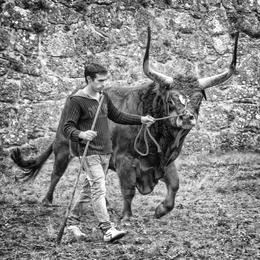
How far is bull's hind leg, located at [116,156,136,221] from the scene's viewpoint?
6441mm

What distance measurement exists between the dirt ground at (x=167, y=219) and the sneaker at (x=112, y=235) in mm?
77

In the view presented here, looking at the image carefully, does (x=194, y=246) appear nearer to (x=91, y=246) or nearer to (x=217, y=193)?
(x=91, y=246)

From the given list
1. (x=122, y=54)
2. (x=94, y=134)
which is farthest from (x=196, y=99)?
(x=122, y=54)

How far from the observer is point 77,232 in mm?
5645

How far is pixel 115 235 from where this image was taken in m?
5.22

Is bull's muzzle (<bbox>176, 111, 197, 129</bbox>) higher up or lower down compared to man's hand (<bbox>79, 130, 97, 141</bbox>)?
higher up

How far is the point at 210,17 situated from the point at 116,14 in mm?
1635

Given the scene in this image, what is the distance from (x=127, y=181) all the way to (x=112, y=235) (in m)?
1.31

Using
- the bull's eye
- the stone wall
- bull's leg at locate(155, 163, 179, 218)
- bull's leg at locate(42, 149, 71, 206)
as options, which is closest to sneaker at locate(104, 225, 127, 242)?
bull's leg at locate(155, 163, 179, 218)

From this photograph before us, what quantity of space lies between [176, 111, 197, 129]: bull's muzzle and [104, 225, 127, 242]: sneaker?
1327 mm

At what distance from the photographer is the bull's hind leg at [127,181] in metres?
6.44

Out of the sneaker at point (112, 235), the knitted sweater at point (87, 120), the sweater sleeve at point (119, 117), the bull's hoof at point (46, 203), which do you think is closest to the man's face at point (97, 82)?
the knitted sweater at point (87, 120)

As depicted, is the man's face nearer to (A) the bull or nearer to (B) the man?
(B) the man

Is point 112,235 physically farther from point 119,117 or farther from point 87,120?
point 119,117
